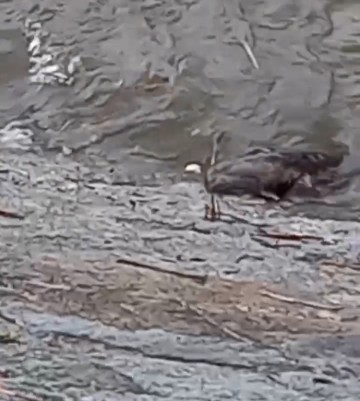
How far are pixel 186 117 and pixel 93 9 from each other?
14 cm

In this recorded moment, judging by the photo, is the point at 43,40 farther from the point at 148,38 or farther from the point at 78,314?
the point at 78,314

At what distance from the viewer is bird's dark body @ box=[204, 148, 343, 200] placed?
809 millimetres

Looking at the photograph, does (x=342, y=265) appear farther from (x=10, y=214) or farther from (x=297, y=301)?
(x=10, y=214)

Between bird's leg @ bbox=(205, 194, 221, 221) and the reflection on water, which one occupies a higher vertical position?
the reflection on water

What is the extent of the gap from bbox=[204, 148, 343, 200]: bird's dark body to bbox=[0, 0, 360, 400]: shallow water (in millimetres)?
15

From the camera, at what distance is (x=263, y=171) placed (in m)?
0.81

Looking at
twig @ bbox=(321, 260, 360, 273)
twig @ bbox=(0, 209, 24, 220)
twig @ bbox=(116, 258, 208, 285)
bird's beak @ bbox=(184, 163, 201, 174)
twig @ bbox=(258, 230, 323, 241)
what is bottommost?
twig @ bbox=(116, 258, 208, 285)

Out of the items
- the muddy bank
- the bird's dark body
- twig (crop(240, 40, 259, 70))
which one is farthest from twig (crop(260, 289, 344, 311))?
twig (crop(240, 40, 259, 70))

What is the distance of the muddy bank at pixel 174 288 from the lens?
2.75ft

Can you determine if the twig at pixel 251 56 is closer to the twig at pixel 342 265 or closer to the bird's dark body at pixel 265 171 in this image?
the bird's dark body at pixel 265 171

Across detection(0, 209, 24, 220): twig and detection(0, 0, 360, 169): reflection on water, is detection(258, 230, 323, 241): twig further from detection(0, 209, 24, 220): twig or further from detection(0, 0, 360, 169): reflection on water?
detection(0, 209, 24, 220): twig

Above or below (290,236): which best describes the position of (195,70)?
above

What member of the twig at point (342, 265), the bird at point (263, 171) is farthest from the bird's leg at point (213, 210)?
the twig at point (342, 265)

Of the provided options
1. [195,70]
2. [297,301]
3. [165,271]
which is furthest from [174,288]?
[195,70]
